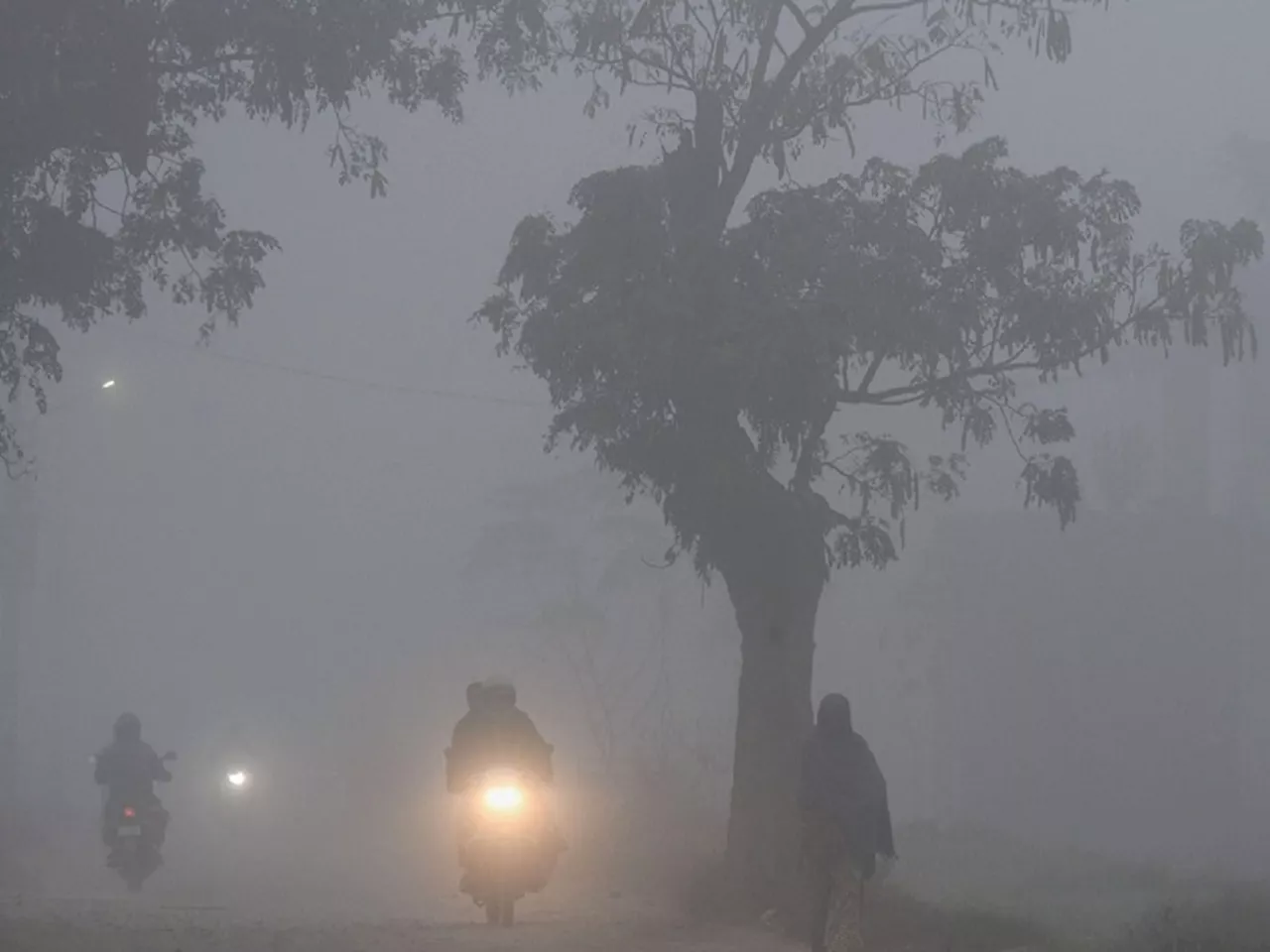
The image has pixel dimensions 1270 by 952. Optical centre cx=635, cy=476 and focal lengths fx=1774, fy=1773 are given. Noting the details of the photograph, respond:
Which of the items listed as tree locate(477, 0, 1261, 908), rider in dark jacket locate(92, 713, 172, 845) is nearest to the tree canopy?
tree locate(477, 0, 1261, 908)

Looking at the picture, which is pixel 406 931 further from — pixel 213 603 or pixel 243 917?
pixel 213 603

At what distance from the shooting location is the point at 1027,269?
16.2m

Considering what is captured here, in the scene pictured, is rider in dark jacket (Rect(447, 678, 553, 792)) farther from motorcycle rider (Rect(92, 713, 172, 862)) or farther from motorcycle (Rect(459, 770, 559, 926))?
motorcycle rider (Rect(92, 713, 172, 862))

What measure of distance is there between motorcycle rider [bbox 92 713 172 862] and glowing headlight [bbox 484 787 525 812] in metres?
6.10

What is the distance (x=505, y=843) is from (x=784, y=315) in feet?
15.2

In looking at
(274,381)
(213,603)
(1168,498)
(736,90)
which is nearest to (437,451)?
(274,381)

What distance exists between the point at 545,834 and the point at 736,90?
6997mm

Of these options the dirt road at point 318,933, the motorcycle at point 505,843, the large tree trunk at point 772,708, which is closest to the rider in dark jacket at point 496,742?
the motorcycle at point 505,843

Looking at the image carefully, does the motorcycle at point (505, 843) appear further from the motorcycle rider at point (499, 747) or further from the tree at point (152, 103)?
the tree at point (152, 103)

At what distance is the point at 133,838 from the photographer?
18.0 m

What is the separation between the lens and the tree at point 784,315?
14.6 m

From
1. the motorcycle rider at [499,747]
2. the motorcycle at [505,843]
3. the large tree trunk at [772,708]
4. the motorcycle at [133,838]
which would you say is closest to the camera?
the motorcycle at [505,843]

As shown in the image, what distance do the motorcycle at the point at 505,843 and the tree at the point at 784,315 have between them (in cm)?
237

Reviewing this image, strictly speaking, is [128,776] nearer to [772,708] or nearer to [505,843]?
[505,843]
